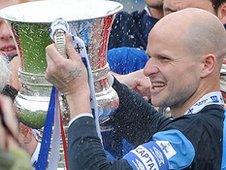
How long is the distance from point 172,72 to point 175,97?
0.28 ft

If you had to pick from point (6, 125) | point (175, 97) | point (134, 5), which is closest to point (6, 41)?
point (175, 97)

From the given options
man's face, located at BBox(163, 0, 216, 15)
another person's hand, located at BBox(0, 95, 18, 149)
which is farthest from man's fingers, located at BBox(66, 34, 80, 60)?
man's face, located at BBox(163, 0, 216, 15)

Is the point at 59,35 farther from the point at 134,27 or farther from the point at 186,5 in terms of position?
the point at 134,27

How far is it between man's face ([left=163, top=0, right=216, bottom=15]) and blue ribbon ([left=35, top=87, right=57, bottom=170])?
4.59 ft

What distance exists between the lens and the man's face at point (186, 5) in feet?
10.1

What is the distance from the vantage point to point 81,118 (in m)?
1.78

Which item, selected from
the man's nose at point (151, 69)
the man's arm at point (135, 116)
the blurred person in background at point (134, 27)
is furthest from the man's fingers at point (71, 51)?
the blurred person in background at point (134, 27)

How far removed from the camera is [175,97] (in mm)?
1937

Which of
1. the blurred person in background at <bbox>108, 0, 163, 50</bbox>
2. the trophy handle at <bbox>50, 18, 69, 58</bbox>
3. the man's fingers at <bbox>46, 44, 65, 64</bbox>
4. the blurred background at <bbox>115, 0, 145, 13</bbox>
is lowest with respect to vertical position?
the blurred background at <bbox>115, 0, 145, 13</bbox>

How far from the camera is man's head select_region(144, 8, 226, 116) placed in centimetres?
193

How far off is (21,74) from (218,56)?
678 millimetres

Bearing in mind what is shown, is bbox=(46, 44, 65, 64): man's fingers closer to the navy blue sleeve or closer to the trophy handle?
the trophy handle

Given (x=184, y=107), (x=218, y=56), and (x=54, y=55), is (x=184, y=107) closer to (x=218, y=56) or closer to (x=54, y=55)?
(x=218, y=56)

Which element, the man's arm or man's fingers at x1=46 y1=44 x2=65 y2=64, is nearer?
man's fingers at x1=46 y1=44 x2=65 y2=64
